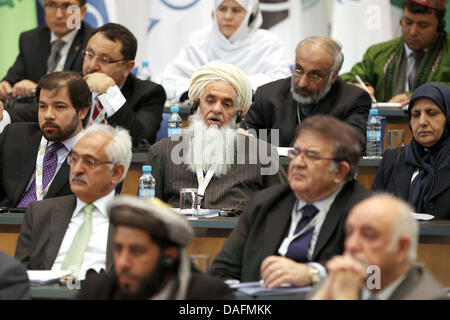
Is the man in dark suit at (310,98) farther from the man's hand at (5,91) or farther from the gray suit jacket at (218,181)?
the man's hand at (5,91)

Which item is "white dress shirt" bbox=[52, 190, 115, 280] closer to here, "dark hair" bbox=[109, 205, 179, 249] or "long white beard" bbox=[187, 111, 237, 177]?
"long white beard" bbox=[187, 111, 237, 177]

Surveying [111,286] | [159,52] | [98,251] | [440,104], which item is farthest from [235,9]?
[111,286]

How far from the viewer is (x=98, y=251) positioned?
13.4ft

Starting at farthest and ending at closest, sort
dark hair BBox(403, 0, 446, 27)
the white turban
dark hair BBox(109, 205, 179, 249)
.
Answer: dark hair BBox(403, 0, 446, 27), the white turban, dark hair BBox(109, 205, 179, 249)

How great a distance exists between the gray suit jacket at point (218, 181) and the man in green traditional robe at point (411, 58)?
2.28m

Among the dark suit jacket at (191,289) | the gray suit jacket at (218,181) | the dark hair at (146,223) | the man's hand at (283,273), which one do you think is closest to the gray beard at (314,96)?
the gray suit jacket at (218,181)

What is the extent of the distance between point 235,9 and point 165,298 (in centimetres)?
476

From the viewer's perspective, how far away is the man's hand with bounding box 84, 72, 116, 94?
19.0 feet

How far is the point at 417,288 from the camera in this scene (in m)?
2.82

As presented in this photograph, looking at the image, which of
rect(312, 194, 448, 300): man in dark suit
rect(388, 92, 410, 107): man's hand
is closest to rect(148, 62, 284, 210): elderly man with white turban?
rect(388, 92, 410, 107): man's hand

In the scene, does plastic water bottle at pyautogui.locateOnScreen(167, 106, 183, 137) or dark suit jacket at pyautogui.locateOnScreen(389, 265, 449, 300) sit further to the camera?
plastic water bottle at pyautogui.locateOnScreen(167, 106, 183, 137)

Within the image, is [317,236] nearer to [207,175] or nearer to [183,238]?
[183,238]

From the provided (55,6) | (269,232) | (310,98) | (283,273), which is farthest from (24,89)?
(283,273)

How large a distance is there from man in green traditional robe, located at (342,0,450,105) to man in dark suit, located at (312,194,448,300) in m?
4.21
